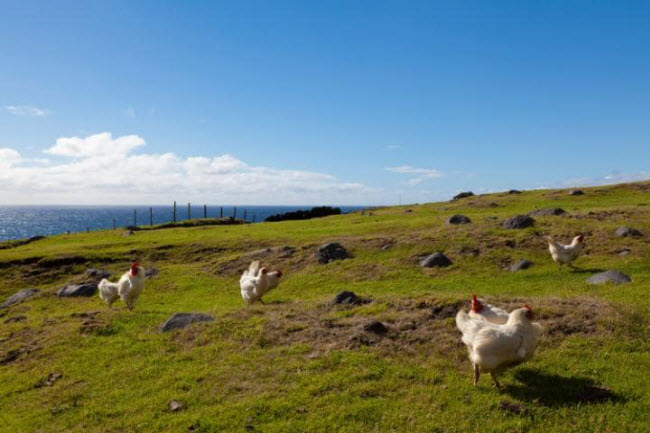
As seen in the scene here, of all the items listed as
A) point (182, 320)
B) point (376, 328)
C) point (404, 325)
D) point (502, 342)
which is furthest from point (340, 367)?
point (182, 320)

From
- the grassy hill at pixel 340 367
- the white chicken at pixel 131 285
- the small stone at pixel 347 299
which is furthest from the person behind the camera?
the white chicken at pixel 131 285

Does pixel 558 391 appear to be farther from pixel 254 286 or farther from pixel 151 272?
pixel 151 272

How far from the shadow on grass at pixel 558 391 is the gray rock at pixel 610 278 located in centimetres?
1196

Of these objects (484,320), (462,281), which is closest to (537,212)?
(462,281)

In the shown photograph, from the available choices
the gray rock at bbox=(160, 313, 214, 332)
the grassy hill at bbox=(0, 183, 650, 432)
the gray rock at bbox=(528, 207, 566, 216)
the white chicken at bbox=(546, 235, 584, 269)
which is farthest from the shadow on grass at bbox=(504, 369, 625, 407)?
the gray rock at bbox=(528, 207, 566, 216)

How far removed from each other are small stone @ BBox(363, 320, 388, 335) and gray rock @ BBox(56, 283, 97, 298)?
23383 millimetres

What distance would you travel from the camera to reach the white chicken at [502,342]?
9.77m

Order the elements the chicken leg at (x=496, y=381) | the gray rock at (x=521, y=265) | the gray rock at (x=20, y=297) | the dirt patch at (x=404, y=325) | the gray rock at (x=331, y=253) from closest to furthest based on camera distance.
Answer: the chicken leg at (x=496, y=381)
the dirt patch at (x=404, y=325)
the gray rock at (x=521, y=265)
the gray rock at (x=20, y=297)
the gray rock at (x=331, y=253)

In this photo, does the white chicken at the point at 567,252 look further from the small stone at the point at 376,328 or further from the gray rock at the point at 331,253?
the small stone at the point at 376,328

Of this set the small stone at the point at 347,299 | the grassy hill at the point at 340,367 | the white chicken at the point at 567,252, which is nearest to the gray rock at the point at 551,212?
the grassy hill at the point at 340,367

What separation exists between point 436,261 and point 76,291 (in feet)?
78.6

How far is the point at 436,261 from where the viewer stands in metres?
28.5

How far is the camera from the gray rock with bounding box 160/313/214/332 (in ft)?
55.5

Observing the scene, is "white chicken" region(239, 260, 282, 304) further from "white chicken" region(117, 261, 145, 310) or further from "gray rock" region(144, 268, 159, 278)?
"gray rock" region(144, 268, 159, 278)
